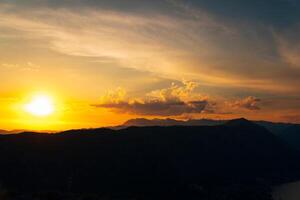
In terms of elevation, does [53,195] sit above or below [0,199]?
below

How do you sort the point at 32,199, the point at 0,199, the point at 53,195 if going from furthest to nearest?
1. the point at 53,195
2. the point at 32,199
3. the point at 0,199

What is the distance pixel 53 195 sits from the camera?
157m

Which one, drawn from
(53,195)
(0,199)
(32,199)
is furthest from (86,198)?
(0,199)

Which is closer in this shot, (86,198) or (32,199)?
(32,199)

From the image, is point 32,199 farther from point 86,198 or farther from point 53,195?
point 86,198

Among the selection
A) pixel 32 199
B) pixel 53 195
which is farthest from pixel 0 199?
pixel 53 195

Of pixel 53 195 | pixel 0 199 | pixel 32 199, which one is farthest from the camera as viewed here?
pixel 53 195

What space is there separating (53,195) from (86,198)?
14.8m

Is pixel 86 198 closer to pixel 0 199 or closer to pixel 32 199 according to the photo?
pixel 32 199

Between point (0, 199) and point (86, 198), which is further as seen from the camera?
point (86, 198)

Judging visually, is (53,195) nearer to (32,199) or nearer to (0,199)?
(32,199)

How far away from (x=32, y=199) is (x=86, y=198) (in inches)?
1197

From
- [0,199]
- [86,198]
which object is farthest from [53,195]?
[0,199]

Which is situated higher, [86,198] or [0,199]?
[0,199]
